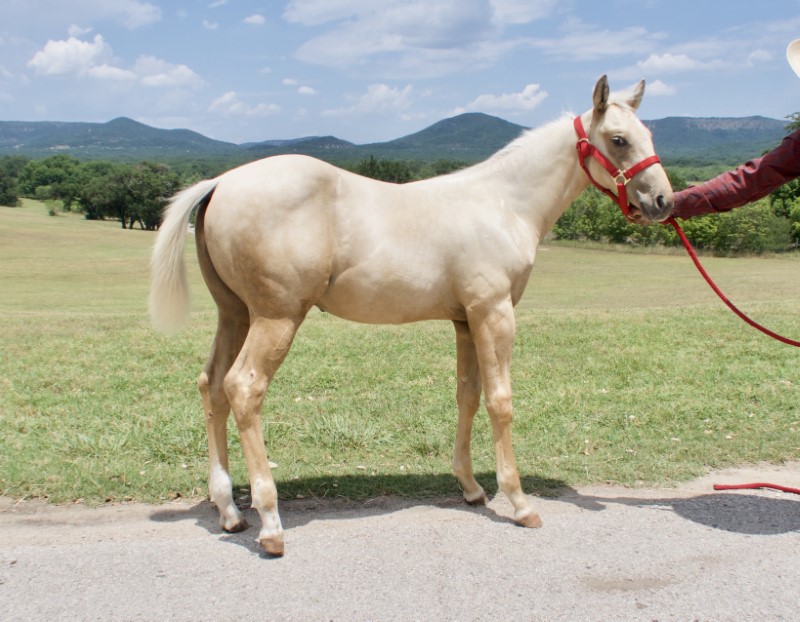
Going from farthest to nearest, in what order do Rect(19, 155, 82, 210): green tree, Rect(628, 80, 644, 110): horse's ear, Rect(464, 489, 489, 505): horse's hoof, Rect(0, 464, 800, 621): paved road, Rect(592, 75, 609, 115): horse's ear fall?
Rect(19, 155, 82, 210): green tree
Rect(464, 489, 489, 505): horse's hoof
Rect(628, 80, 644, 110): horse's ear
Rect(592, 75, 609, 115): horse's ear
Rect(0, 464, 800, 621): paved road

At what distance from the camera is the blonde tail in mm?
4297

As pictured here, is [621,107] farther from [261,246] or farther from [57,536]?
[57,536]

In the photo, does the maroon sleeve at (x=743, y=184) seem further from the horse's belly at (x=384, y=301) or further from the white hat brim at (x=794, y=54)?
the horse's belly at (x=384, y=301)

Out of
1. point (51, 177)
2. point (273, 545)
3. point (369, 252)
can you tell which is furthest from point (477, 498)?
point (51, 177)

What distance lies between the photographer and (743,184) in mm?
4828

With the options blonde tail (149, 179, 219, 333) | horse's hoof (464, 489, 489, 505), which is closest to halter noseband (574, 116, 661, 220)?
horse's hoof (464, 489, 489, 505)

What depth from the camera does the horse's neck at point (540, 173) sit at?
4781mm

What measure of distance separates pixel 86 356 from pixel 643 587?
23.5 feet

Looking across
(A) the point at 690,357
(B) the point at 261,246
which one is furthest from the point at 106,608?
(A) the point at 690,357

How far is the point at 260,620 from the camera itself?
331cm

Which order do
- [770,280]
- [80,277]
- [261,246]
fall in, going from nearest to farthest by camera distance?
1. [261,246]
2. [770,280]
3. [80,277]

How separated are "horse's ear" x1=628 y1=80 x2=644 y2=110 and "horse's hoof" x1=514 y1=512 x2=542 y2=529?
280 centimetres

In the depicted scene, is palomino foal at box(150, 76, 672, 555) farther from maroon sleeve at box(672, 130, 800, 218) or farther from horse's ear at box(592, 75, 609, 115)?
maroon sleeve at box(672, 130, 800, 218)

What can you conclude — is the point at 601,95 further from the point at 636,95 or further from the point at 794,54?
the point at 794,54
